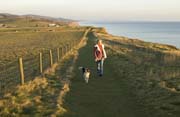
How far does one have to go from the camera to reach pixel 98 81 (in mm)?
17156

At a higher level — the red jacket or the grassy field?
the red jacket

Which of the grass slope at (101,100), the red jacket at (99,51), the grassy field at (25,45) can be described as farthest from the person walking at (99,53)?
the grassy field at (25,45)

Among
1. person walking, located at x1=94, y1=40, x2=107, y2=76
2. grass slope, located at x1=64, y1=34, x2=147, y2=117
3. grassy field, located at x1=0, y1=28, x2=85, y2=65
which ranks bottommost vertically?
grassy field, located at x1=0, y1=28, x2=85, y2=65

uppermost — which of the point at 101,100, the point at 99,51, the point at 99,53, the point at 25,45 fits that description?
the point at 99,51

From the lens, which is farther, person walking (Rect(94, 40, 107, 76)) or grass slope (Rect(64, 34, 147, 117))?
person walking (Rect(94, 40, 107, 76))

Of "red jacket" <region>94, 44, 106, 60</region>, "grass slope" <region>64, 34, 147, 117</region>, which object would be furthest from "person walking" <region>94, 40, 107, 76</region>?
"grass slope" <region>64, 34, 147, 117</region>

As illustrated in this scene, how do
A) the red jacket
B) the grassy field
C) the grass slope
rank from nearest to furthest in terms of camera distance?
the grass slope
the red jacket
the grassy field

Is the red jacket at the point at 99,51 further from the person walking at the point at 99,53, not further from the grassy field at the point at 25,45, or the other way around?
the grassy field at the point at 25,45

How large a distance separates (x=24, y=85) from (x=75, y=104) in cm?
361

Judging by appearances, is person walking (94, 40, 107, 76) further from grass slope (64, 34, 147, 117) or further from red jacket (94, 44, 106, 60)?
grass slope (64, 34, 147, 117)

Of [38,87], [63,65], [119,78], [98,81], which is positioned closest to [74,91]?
[38,87]

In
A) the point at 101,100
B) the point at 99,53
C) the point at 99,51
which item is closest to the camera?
the point at 101,100

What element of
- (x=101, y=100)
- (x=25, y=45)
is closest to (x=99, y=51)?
(x=101, y=100)

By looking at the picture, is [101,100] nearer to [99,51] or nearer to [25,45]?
[99,51]
